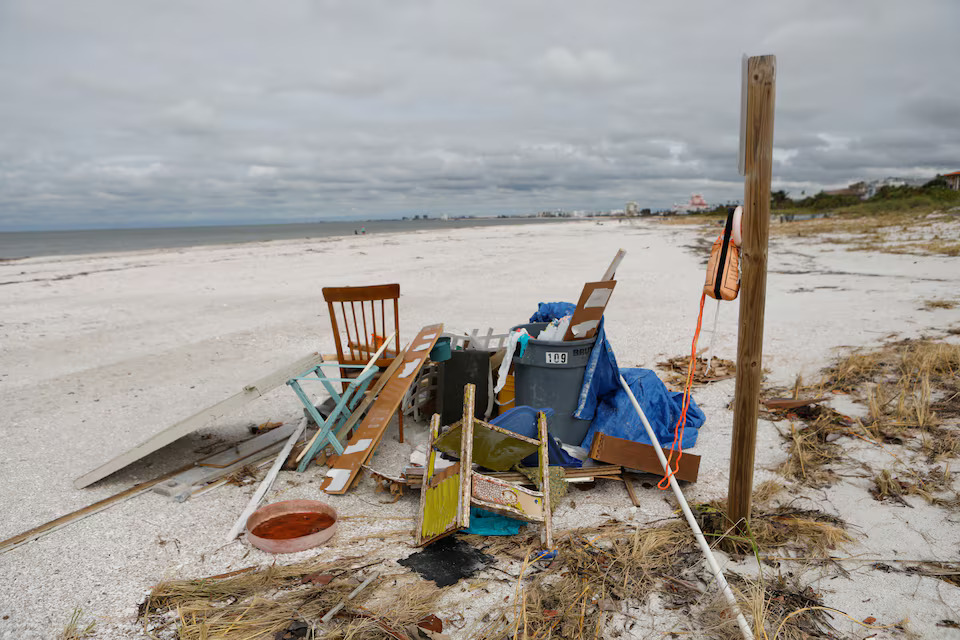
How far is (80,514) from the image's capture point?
3.93 meters

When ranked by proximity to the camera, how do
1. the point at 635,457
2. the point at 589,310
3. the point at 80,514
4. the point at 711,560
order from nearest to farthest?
the point at 711,560, the point at 80,514, the point at 635,457, the point at 589,310

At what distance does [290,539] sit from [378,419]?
49.2 inches

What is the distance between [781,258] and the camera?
20.6 m

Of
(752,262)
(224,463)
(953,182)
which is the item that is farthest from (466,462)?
(953,182)

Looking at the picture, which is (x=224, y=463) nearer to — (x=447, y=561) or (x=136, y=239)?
(x=447, y=561)

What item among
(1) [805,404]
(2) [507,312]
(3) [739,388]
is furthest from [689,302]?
(3) [739,388]

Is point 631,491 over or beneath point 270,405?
beneath

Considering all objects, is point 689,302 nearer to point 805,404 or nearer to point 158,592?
point 805,404

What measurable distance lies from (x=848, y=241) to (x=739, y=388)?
85.9 ft

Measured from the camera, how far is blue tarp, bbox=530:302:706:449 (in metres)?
4.62

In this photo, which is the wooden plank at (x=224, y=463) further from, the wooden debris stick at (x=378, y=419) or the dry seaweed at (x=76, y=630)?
the dry seaweed at (x=76, y=630)

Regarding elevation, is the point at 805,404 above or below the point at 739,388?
below

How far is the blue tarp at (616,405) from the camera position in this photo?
15.2ft

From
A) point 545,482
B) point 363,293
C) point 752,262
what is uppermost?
point 752,262
